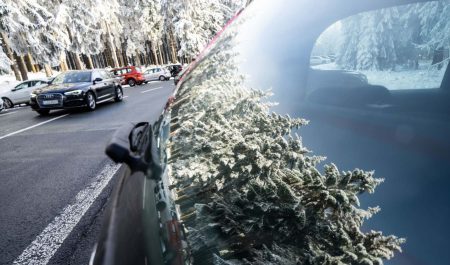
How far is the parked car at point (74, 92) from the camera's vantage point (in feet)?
31.3

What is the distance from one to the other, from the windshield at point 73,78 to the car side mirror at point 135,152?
10.8 metres

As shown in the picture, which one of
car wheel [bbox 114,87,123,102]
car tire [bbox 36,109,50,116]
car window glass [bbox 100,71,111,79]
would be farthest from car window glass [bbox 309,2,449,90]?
car wheel [bbox 114,87,123,102]

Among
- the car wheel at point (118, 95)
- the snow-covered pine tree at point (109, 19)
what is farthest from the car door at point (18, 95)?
the snow-covered pine tree at point (109, 19)

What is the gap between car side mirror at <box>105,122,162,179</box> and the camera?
41.9 inches

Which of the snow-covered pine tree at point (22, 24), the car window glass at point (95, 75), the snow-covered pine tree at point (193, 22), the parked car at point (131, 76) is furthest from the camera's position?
the snow-covered pine tree at point (193, 22)

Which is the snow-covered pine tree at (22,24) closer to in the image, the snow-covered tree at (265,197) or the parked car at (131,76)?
the parked car at (131,76)

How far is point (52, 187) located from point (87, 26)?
2799cm

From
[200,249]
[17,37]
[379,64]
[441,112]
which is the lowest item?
[200,249]

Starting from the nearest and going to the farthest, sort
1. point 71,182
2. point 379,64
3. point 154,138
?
1. point 379,64
2. point 154,138
3. point 71,182

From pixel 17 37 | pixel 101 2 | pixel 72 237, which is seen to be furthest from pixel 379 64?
pixel 101 2

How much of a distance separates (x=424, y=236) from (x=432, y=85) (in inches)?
19.7

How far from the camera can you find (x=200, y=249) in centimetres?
86

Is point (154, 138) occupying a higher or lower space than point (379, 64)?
lower

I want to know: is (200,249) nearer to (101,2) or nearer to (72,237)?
(72,237)
